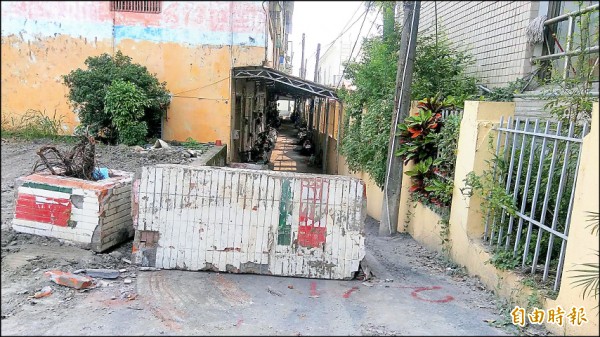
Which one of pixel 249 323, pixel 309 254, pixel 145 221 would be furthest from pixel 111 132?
pixel 249 323

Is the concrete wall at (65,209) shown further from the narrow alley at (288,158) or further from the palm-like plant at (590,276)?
the narrow alley at (288,158)

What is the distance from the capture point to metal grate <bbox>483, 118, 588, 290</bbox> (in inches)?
147

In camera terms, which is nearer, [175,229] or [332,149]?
[175,229]

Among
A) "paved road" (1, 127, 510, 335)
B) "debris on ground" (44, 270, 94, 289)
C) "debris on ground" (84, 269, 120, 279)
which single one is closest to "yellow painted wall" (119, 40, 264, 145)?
"paved road" (1, 127, 510, 335)

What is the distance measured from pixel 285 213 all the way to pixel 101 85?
7.85 m

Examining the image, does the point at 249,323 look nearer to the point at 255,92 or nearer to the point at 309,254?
the point at 309,254

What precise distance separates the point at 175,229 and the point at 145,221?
0.33 m

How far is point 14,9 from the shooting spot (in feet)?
7.85

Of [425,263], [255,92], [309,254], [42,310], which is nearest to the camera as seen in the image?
[42,310]

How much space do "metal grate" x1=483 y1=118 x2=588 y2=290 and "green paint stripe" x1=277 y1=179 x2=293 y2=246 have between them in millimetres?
2070

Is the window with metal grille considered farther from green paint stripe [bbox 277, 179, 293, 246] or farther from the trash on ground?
the trash on ground

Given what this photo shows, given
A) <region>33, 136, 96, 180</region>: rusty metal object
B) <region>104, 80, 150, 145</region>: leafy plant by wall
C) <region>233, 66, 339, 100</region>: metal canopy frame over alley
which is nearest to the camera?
<region>33, 136, 96, 180</region>: rusty metal object

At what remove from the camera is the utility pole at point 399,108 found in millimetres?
6676

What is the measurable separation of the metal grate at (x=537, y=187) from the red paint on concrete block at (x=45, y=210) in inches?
178
